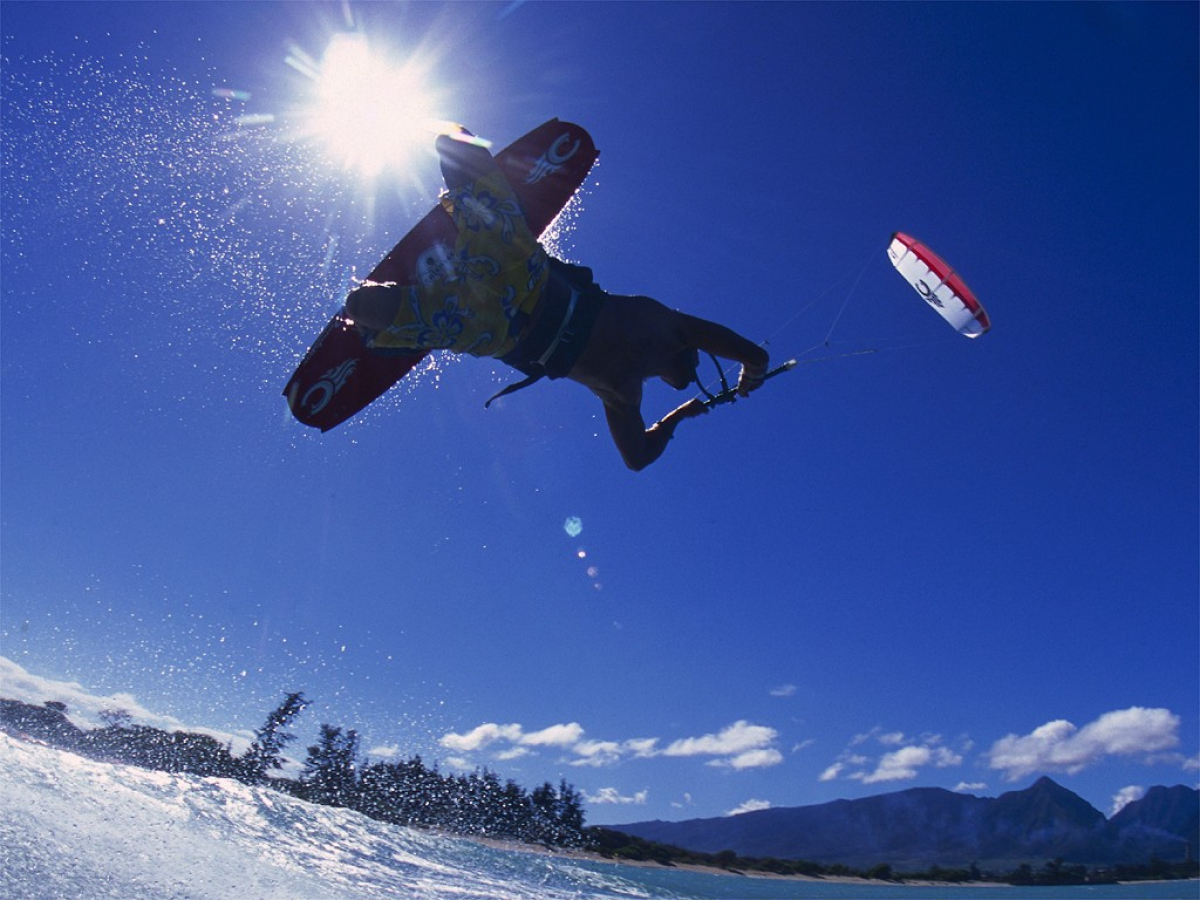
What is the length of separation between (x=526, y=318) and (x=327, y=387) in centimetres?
161

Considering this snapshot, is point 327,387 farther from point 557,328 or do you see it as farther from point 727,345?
point 727,345

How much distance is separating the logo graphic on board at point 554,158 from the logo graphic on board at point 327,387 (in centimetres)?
210

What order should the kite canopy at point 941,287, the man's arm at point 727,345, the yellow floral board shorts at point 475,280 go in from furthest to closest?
the kite canopy at point 941,287 → the man's arm at point 727,345 → the yellow floral board shorts at point 475,280

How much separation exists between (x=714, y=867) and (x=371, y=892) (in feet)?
256

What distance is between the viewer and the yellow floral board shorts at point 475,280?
4.11 meters

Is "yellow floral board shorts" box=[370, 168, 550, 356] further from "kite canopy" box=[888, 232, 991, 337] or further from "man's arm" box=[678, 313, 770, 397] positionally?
"kite canopy" box=[888, 232, 991, 337]

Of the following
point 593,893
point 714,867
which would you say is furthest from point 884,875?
point 593,893

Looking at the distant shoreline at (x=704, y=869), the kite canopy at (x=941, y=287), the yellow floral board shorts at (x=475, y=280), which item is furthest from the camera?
the distant shoreline at (x=704, y=869)

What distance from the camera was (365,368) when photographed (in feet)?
17.4

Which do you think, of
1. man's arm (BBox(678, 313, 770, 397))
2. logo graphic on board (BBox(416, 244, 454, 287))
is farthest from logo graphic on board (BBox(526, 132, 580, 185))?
logo graphic on board (BBox(416, 244, 454, 287))

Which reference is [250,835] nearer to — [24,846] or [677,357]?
[24,846]

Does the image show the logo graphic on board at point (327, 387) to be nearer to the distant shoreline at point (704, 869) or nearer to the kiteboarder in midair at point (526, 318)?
the kiteboarder in midair at point (526, 318)

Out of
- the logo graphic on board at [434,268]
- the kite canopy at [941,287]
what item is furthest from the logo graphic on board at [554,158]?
the kite canopy at [941,287]

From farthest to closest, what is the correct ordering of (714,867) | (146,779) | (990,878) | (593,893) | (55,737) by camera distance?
(990,878), (714,867), (593,893), (55,737), (146,779)
